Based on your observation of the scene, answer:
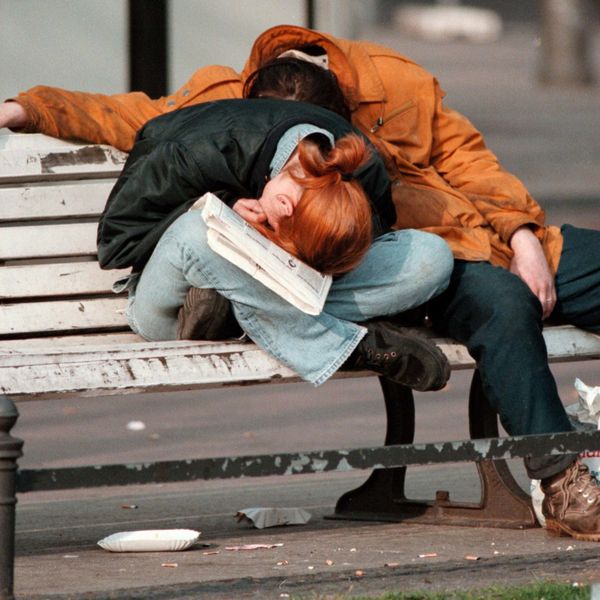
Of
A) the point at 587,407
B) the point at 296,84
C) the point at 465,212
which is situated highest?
the point at 296,84

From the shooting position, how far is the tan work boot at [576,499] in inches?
167

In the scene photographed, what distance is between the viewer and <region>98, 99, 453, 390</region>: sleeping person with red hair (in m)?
4.06

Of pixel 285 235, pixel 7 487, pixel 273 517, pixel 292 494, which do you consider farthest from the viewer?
pixel 292 494

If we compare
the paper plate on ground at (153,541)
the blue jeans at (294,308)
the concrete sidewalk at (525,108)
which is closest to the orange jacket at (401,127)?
the blue jeans at (294,308)

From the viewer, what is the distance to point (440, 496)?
4.85 meters

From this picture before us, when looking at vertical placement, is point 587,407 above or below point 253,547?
above

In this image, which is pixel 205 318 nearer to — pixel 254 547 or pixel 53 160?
pixel 254 547

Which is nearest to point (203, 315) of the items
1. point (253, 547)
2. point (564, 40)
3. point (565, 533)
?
point (253, 547)

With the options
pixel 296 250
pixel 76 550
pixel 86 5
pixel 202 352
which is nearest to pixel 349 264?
pixel 296 250

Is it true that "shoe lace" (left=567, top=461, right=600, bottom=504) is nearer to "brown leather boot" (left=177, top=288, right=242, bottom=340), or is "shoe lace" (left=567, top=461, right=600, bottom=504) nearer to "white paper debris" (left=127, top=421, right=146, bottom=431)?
"brown leather boot" (left=177, top=288, right=242, bottom=340)

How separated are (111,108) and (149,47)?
3.85 m

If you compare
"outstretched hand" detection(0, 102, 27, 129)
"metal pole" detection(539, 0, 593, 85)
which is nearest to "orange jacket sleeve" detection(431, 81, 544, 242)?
A: "outstretched hand" detection(0, 102, 27, 129)

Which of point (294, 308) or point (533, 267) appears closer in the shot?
point (294, 308)

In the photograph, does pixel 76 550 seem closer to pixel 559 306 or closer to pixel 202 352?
pixel 202 352
